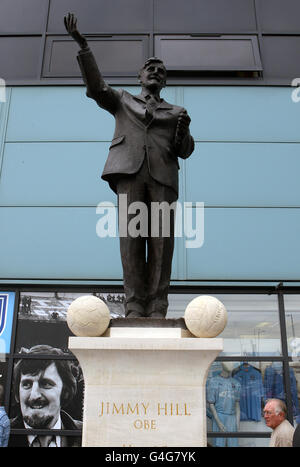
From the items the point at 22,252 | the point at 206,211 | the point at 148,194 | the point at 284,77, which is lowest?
the point at 148,194

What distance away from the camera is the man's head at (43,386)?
774 centimetres

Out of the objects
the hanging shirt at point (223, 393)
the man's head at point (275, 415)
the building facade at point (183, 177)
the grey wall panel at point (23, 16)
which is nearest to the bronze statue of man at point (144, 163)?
the man's head at point (275, 415)

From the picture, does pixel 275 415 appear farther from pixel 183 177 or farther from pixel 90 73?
pixel 183 177

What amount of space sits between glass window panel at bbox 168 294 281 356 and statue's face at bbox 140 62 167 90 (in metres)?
4.82

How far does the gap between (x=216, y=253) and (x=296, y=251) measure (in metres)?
1.50

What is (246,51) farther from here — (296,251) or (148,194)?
(148,194)

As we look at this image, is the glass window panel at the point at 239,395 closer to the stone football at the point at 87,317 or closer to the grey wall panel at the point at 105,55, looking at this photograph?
the stone football at the point at 87,317

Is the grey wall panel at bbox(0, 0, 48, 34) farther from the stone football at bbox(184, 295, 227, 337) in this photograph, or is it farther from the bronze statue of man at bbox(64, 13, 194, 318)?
the stone football at bbox(184, 295, 227, 337)

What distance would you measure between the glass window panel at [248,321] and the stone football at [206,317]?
16.2 feet

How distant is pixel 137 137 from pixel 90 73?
0.68 metres

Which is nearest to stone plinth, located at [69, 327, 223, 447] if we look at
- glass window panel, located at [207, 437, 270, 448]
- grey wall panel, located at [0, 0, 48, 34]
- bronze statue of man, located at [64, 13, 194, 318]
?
bronze statue of man, located at [64, 13, 194, 318]

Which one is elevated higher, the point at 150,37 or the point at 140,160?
the point at 150,37

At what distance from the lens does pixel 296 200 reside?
8758 mm
